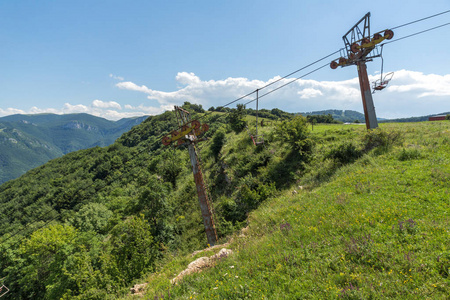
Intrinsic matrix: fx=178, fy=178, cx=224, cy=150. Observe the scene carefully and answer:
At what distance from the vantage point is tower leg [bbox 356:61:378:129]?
1606 cm

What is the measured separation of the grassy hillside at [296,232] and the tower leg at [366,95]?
1325 millimetres

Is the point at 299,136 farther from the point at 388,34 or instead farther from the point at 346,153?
the point at 388,34

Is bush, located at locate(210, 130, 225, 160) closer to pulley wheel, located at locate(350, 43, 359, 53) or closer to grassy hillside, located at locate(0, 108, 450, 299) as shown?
grassy hillside, located at locate(0, 108, 450, 299)

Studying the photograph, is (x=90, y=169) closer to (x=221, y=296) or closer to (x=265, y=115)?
(x=265, y=115)

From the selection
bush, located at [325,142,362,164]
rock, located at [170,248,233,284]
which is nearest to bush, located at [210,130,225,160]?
bush, located at [325,142,362,164]

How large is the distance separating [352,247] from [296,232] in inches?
88.0

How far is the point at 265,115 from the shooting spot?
393 feet

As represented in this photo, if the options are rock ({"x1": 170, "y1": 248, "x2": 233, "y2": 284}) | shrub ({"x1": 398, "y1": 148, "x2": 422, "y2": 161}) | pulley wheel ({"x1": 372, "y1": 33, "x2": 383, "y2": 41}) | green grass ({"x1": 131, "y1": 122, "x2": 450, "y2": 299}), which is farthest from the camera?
pulley wheel ({"x1": 372, "y1": 33, "x2": 383, "y2": 41})

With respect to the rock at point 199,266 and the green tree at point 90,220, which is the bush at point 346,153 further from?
the green tree at point 90,220

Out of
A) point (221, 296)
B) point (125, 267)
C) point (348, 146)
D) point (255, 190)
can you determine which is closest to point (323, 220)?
point (221, 296)

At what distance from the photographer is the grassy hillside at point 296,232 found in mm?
4977

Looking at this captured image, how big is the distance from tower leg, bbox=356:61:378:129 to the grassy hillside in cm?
132

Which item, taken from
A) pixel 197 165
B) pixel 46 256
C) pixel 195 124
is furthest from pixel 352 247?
pixel 46 256

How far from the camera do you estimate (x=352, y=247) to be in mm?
5645
